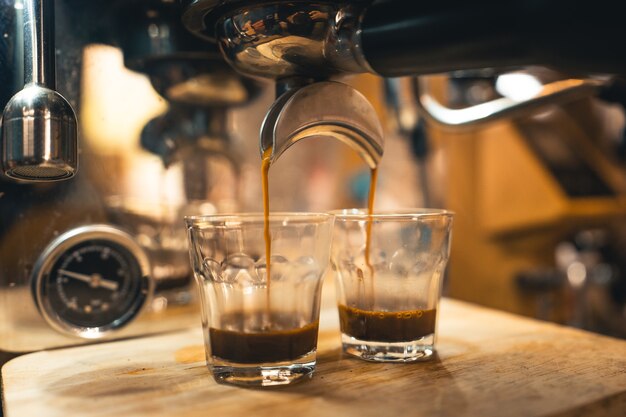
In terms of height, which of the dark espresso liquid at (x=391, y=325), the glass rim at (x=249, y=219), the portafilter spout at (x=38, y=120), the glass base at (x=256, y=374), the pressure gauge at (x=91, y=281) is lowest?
the glass base at (x=256, y=374)

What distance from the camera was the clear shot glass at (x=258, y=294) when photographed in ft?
1.47

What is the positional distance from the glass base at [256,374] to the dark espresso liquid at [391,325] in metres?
0.09

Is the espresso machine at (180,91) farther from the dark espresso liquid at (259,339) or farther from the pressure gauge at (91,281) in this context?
the dark espresso liquid at (259,339)

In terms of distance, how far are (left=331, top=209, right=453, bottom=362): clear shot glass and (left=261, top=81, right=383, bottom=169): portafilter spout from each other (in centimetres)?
7

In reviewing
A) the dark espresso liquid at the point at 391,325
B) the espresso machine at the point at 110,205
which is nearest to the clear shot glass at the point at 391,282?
the dark espresso liquid at the point at 391,325

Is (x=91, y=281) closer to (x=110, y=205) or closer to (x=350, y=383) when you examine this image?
(x=110, y=205)

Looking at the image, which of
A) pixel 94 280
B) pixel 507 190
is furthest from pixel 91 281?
pixel 507 190

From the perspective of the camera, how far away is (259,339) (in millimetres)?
Result: 443

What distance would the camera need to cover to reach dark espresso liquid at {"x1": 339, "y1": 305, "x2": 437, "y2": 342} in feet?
1.67

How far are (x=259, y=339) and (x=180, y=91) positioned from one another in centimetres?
31

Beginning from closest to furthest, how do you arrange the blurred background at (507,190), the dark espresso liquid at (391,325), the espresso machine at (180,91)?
the espresso machine at (180,91), the dark espresso liquid at (391,325), the blurred background at (507,190)

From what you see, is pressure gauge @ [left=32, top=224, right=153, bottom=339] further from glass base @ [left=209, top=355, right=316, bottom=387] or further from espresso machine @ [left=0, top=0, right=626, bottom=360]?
glass base @ [left=209, top=355, right=316, bottom=387]

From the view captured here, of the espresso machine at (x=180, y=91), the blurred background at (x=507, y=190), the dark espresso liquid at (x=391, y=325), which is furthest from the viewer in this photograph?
the blurred background at (x=507, y=190)

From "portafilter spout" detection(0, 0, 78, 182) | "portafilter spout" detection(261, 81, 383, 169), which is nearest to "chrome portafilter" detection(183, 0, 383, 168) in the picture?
"portafilter spout" detection(261, 81, 383, 169)
